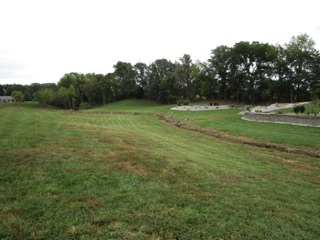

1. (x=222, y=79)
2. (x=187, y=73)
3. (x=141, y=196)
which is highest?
(x=187, y=73)

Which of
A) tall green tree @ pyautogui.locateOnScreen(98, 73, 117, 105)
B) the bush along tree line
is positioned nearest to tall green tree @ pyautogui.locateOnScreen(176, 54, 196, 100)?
the bush along tree line

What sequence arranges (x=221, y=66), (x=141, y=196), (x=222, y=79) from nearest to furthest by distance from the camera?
(x=141, y=196), (x=221, y=66), (x=222, y=79)

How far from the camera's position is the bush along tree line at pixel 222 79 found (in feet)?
149

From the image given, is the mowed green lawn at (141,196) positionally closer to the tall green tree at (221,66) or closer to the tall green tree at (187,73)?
the tall green tree at (221,66)

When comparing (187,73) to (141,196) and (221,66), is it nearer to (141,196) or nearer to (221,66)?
(221,66)

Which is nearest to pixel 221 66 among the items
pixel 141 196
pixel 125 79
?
pixel 125 79

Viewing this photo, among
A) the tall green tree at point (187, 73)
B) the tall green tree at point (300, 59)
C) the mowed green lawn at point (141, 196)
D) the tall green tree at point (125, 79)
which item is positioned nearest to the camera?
the mowed green lawn at point (141, 196)

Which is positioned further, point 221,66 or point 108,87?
point 108,87

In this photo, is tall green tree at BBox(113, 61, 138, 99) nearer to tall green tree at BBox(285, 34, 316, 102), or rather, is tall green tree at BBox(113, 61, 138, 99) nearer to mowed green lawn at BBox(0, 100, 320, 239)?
tall green tree at BBox(285, 34, 316, 102)

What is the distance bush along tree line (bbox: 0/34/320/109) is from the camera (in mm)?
45531

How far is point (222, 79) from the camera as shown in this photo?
60.3 m

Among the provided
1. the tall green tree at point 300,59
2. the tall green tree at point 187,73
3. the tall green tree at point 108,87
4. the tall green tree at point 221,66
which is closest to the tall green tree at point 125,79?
the tall green tree at point 108,87

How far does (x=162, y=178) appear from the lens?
22.2ft

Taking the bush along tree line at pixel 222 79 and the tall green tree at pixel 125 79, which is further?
the tall green tree at pixel 125 79
